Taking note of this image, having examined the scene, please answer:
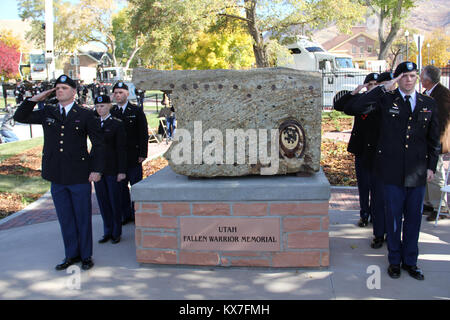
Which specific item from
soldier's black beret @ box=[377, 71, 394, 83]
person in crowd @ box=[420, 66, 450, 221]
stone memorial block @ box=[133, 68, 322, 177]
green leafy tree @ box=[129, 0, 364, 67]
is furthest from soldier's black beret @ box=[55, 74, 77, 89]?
green leafy tree @ box=[129, 0, 364, 67]

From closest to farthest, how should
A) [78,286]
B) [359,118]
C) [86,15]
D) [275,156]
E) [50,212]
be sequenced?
[78,286] → [275,156] → [359,118] → [50,212] → [86,15]

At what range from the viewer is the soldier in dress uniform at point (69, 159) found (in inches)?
161

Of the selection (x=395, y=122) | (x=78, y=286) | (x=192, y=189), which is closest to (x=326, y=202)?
(x=395, y=122)

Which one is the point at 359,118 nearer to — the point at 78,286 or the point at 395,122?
the point at 395,122

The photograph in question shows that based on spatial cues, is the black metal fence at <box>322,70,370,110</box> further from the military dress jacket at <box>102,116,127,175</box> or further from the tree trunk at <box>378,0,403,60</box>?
A: the military dress jacket at <box>102,116,127,175</box>

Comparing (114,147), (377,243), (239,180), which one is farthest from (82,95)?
(377,243)

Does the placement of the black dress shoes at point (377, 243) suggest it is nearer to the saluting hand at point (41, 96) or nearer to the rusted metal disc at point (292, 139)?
the rusted metal disc at point (292, 139)

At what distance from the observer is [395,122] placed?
3.81 meters

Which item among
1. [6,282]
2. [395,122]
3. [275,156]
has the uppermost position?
[395,122]

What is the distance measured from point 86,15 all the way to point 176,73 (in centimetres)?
4760

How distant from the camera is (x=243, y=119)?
4.03m

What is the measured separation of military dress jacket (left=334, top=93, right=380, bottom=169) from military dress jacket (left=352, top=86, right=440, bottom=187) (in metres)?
0.69

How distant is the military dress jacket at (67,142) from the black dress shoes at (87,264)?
2.56ft

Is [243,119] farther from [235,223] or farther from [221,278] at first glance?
[221,278]
